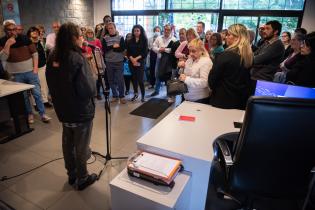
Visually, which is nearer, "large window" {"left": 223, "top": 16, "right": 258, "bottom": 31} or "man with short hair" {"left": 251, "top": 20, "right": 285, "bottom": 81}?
"man with short hair" {"left": 251, "top": 20, "right": 285, "bottom": 81}

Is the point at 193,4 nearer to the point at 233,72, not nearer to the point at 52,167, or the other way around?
the point at 233,72

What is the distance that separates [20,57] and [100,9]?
16.0 ft

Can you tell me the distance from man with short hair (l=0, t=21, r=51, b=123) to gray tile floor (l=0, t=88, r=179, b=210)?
640 mm

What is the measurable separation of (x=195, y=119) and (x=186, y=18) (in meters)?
5.02

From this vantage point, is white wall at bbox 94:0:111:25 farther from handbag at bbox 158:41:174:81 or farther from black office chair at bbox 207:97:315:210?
black office chair at bbox 207:97:315:210

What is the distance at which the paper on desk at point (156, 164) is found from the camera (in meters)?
1.36

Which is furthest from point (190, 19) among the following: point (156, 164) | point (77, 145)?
point (156, 164)

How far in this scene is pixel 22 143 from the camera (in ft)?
9.43

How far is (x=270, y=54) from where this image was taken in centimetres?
269

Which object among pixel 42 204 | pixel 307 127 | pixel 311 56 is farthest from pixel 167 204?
pixel 311 56

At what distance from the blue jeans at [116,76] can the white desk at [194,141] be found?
247cm

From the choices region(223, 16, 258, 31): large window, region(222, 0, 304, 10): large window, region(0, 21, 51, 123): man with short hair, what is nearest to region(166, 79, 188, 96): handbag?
region(0, 21, 51, 123): man with short hair

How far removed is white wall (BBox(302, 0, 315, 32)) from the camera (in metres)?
4.94

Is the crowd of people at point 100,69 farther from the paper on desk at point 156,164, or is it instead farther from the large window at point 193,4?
the large window at point 193,4
